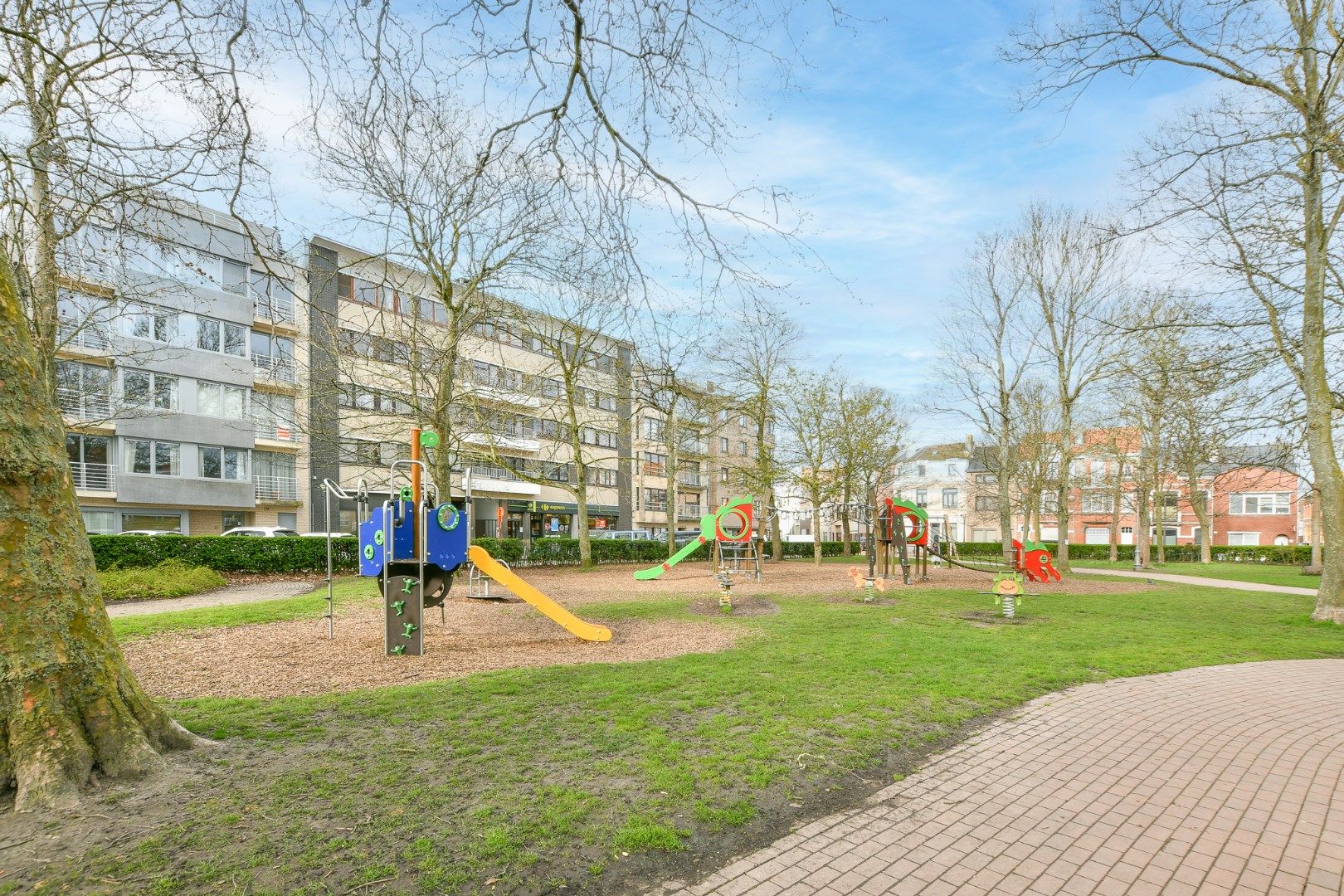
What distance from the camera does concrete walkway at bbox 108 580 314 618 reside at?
46.3ft

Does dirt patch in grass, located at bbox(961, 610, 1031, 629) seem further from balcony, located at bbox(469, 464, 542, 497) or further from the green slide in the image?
balcony, located at bbox(469, 464, 542, 497)

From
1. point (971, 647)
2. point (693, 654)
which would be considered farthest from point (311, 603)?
point (971, 647)

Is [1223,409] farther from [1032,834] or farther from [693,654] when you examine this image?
[1032,834]

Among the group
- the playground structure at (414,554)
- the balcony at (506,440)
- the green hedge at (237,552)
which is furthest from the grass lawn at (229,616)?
the balcony at (506,440)

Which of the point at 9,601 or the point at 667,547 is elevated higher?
the point at 9,601

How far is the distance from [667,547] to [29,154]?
28.6m

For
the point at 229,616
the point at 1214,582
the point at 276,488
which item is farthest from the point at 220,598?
the point at 1214,582

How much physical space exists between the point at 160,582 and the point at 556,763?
16169 millimetres

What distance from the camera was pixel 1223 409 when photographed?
1374cm

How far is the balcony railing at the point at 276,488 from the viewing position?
34625 millimetres

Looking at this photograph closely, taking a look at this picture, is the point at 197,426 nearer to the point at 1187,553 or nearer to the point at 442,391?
the point at 442,391

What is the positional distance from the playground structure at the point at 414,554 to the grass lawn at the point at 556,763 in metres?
2.08

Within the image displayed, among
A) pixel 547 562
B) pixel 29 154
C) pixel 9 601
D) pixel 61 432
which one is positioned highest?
pixel 29 154

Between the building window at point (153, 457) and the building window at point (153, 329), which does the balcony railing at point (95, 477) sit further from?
the building window at point (153, 329)
